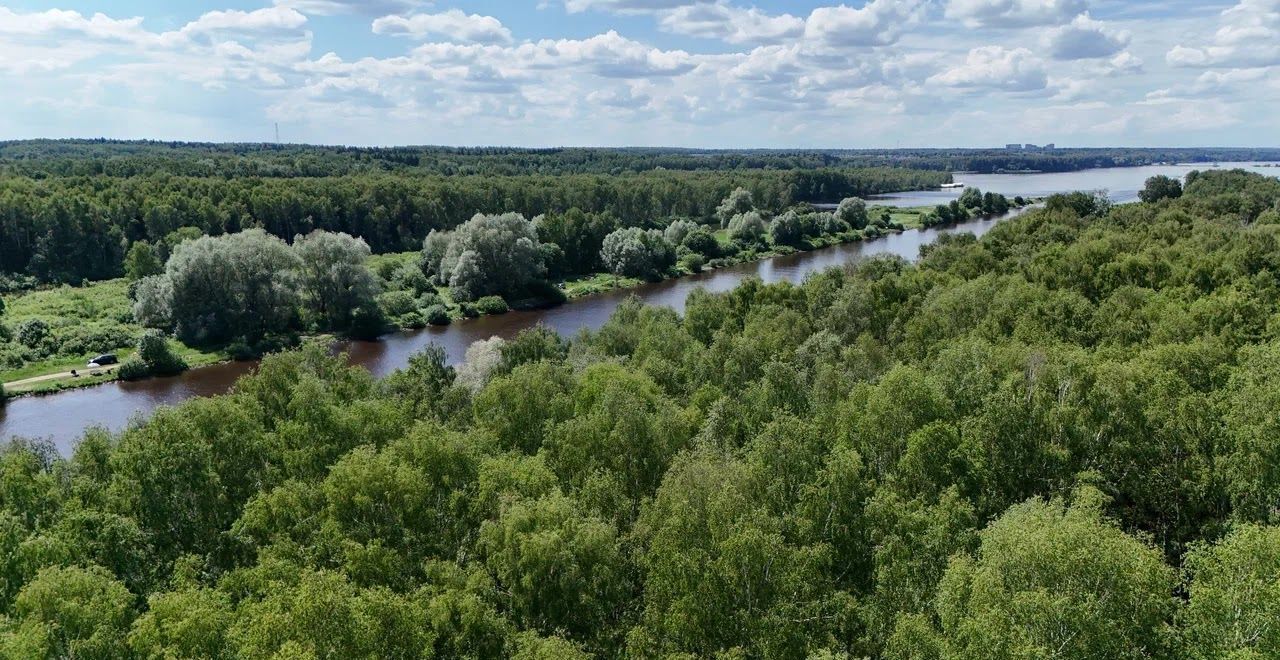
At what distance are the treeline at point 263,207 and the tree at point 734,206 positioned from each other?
635 centimetres

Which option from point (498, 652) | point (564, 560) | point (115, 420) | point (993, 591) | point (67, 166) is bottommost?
point (115, 420)

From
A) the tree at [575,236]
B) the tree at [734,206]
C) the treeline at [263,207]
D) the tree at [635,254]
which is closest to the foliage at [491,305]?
the tree at [575,236]

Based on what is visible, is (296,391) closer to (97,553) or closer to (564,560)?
(97,553)

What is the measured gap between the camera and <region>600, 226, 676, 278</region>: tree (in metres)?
97.2

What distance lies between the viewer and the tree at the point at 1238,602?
46.2 feet

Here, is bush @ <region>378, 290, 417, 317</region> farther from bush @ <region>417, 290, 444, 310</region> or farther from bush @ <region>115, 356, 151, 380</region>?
bush @ <region>115, 356, 151, 380</region>

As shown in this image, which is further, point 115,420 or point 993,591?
point 115,420

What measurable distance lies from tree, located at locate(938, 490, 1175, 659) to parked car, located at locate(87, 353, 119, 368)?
64.1m

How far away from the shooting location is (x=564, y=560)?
19.0m

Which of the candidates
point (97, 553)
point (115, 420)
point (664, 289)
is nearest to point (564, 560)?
point (97, 553)

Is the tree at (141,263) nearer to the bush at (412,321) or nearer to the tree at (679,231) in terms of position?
the bush at (412,321)

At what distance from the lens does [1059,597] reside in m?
14.6

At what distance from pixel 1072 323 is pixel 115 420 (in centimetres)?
5472

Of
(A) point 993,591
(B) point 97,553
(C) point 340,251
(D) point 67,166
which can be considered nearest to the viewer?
(A) point 993,591
